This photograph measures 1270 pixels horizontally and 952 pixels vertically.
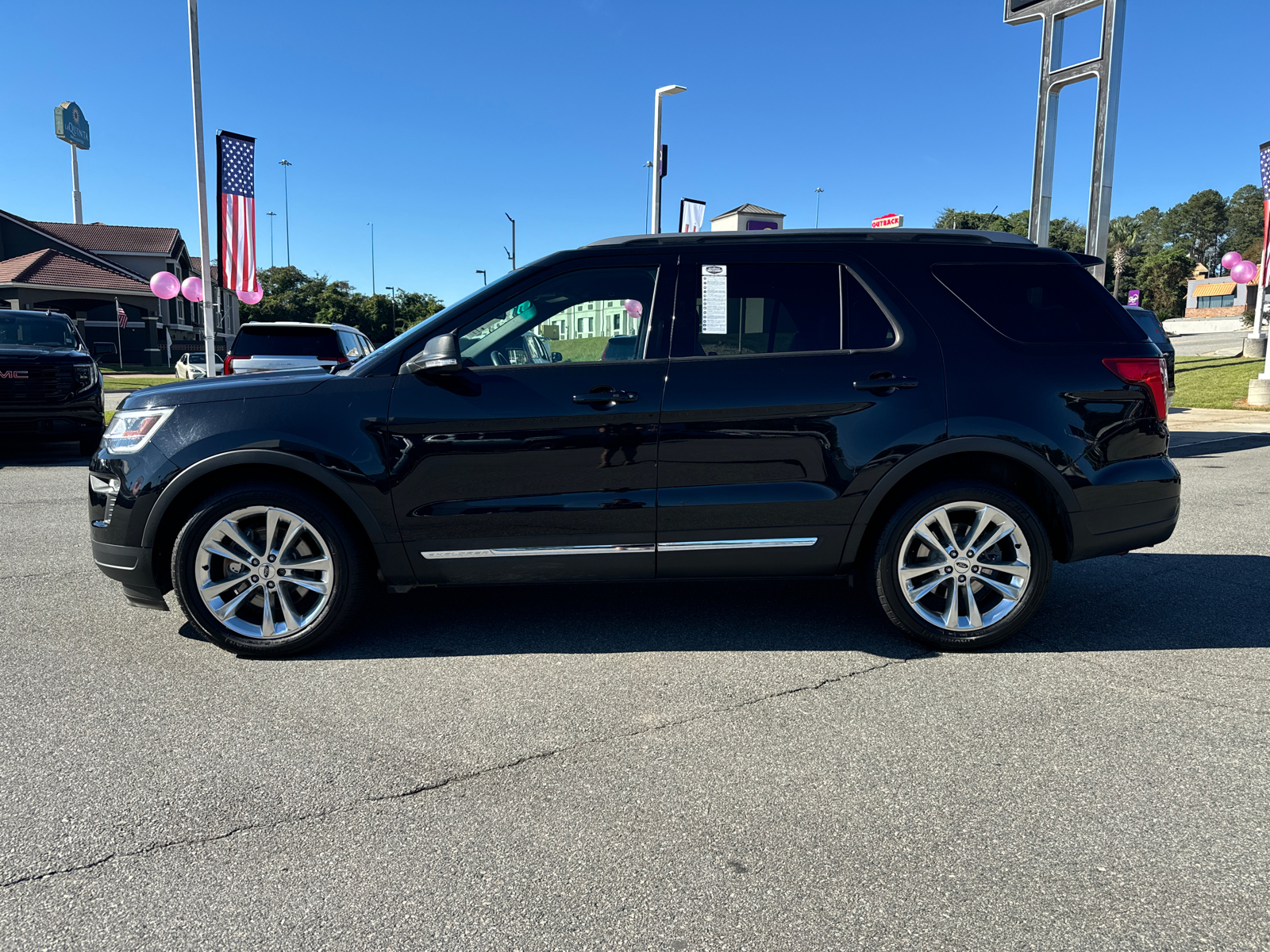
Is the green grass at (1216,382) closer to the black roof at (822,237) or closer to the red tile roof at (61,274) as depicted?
the black roof at (822,237)

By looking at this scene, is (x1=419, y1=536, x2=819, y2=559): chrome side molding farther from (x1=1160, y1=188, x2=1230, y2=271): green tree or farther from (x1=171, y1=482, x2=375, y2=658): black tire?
(x1=1160, y1=188, x2=1230, y2=271): green tree

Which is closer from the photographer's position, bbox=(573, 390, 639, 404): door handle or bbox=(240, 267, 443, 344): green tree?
bbox=(573, 390, 639, 404): door handle

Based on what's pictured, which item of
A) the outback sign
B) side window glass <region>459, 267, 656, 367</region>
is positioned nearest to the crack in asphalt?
side window glass <region>459, 267, 656, 367</region>

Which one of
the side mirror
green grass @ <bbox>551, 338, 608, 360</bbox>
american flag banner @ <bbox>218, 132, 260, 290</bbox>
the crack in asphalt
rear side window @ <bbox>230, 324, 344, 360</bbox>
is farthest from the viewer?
american flag banner @ <bbox>218, 132, 260, 290</bbox>

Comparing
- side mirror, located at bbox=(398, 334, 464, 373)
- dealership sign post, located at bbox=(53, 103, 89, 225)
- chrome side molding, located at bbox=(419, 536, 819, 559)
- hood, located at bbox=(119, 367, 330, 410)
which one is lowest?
chrome side molding, located at bbox=(419, 536, 819, 559)

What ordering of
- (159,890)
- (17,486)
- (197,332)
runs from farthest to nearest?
1. (197,332)
2. (17,486)
3. (159,890)

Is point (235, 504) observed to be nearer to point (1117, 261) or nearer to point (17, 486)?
point (17, 486)

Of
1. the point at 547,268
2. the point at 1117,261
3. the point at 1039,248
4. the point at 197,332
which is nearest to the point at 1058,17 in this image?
the point at 1039,248

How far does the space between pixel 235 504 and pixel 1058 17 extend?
13.9 metres

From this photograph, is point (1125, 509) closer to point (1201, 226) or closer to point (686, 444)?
point (686, 444)

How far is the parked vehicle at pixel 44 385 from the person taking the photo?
10383 millimetres

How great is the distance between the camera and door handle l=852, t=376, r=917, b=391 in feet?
13.2

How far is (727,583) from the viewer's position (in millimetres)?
5371

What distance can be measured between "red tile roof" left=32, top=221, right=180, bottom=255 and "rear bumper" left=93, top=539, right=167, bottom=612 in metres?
55.1
